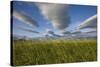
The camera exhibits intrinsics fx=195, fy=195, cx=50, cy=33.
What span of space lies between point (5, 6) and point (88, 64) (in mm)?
1364

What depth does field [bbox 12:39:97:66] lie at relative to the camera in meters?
2.43

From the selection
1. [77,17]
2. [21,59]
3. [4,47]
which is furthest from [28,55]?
[77,17]

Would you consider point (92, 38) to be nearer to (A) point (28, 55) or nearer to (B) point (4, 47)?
(A) point (28, 55)

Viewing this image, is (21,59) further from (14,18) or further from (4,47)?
(14,18)

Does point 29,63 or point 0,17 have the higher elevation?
point 0,17

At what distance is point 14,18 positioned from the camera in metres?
2.41

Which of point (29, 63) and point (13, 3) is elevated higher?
point (13, 3)

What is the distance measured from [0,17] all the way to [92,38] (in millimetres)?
1283

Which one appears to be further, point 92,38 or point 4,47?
point 92,38

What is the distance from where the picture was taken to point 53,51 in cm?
257

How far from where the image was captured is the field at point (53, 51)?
Answer: 2434 millimetres

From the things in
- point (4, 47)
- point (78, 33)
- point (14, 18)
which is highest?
point (14, 18)

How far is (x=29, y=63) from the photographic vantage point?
8.09 ft

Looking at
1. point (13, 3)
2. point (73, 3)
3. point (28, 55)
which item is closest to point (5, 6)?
point (13, 3)
